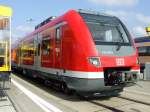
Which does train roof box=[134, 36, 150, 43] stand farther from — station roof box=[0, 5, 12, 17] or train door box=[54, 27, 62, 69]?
station roof box=[0, 5, 12, 17]

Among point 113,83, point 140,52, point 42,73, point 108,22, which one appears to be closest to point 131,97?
point 113,83

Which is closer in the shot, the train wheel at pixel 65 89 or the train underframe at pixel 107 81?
the train underframe at pixel 107 81

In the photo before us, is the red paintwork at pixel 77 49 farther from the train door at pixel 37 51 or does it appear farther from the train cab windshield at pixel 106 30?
the train door at pixel 37 51

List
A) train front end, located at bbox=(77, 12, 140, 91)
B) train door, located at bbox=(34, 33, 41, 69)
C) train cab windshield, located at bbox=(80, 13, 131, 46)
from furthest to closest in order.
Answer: train door, located at bbox=(34, 33, 41, 69) < train cab windshield, located at bbox=(80, 13, 131, 46) < train front end, located at bbox=(77, 12, 140, 91)

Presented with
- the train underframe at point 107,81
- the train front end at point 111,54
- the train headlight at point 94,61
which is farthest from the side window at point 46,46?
the train headlight at point 94,61

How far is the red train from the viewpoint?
9.36 meters

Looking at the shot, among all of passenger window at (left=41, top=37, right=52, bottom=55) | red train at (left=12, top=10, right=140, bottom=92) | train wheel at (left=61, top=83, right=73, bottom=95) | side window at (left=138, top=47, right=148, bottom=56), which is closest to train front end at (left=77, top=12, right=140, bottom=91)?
red train at (left=12, top=10, right=140, bottom=92)

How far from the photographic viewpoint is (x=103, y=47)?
968 cm

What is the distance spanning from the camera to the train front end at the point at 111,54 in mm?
9422

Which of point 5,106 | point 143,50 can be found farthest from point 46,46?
point 143,50

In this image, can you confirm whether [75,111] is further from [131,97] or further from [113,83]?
[131,97]

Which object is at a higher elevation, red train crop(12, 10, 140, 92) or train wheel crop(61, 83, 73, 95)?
red train crop(12, 10, 140, 92)

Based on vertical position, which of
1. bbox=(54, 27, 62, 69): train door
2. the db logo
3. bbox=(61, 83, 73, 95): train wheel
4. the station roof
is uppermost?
the station roof

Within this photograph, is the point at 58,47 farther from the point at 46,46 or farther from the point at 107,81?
the point at 107,81
